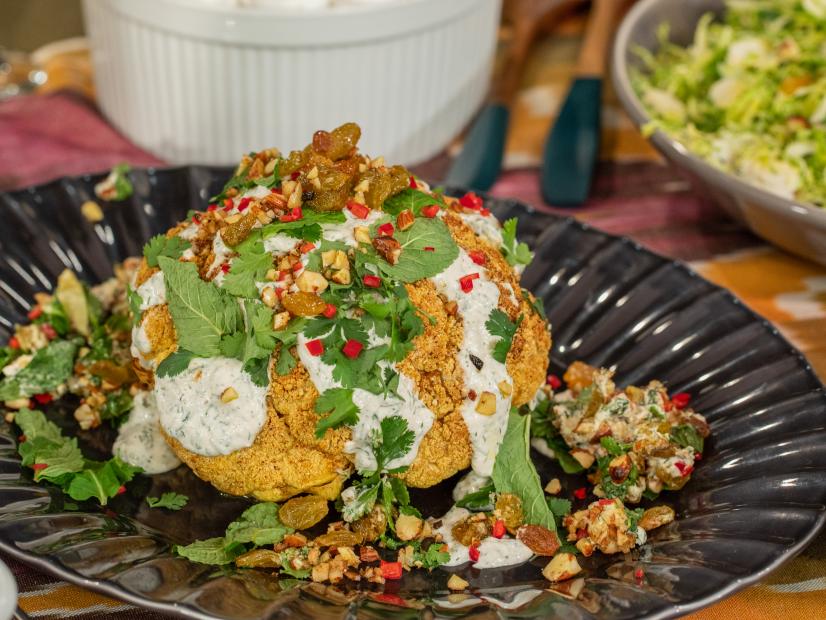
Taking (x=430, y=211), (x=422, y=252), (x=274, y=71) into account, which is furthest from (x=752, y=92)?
(x=422, y=252)

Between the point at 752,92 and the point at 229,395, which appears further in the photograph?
the point at 752,92

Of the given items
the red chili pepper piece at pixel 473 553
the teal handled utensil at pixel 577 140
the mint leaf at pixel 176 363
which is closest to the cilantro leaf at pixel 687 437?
the red chili pepper piece at pixel 473 553

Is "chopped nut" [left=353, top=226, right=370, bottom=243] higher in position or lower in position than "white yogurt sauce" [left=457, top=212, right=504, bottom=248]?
higher

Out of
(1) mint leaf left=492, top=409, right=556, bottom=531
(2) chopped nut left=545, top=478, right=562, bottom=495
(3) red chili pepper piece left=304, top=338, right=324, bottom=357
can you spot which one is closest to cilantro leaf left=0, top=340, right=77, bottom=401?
(3) red chili pepper piece left=304, top=338, right=324, bottom=357

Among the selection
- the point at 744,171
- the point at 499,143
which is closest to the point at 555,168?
the point at 499,143

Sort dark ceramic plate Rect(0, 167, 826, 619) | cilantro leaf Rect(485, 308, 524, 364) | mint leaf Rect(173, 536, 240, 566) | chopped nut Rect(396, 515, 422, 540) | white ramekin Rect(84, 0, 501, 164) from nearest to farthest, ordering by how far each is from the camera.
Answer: dark ceramic plate Rect(0, 167, 826, 619) → mint leaf Rect(173, 536, 240, 566) → chopped nut Rect(396, 515, 422, 540) → cilantro leaf Rect(485, 308, 524, 364) → white ramekin Rect(84, 0, 501, 164)

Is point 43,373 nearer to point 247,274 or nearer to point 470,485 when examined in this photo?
point 247,274

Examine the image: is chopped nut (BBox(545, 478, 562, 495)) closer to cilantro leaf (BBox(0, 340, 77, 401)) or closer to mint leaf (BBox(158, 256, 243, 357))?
mint leaf (BBox(158, 256, 243, 357))
